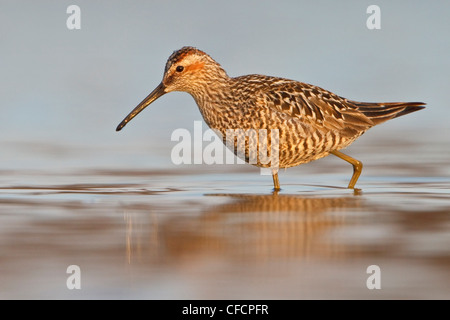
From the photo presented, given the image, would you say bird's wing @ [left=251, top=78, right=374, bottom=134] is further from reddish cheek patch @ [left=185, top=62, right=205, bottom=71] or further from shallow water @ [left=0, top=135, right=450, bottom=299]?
reddish cheek patch @ [left=185, top=62, right=205, bottom=71]

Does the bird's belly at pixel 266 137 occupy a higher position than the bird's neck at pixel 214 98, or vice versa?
the bird's neck at pixel 214 98

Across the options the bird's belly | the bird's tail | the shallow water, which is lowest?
the shallow water

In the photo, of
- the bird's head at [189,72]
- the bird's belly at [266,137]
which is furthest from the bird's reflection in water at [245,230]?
the bird's head at [189,72]

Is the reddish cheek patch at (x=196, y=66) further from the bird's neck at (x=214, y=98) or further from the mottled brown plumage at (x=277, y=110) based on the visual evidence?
the bird's neck at (x=214, y=98)

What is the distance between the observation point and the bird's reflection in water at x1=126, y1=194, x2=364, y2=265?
6551 millimetres

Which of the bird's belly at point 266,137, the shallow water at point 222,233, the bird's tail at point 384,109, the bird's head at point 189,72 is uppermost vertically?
the bird's head at point 189,72

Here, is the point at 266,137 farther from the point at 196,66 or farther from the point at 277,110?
the point at 196,66

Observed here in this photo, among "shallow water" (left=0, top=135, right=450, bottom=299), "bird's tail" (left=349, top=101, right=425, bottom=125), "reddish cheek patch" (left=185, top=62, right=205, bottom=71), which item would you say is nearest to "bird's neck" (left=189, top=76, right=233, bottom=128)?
"reddish cheek patch" (left=185, top=62, right=205, bottom=71)

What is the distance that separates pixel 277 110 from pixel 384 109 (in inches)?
69.8

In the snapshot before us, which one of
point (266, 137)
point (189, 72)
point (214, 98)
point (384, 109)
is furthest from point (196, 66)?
point (384, 109)

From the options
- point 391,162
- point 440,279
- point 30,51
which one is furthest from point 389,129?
point 440,279

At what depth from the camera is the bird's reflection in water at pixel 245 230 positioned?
258 inches

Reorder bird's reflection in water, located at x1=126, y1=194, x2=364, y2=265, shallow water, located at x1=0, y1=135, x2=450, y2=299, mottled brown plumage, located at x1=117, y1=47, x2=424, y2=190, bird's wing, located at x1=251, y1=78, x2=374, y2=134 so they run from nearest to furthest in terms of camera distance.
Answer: shallow water, located at x1=0, y1=135, x2=450, y2=299 → bird's reflection in water, located at x1=126, y1=194, x2=364, y2=265 → mottled brown plumage, located at x1=117, y1=47, x2=424, y2=190 → bird's wing, located at x1=251, y1=78, x2=374, y2=134

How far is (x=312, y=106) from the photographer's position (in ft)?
34.0
